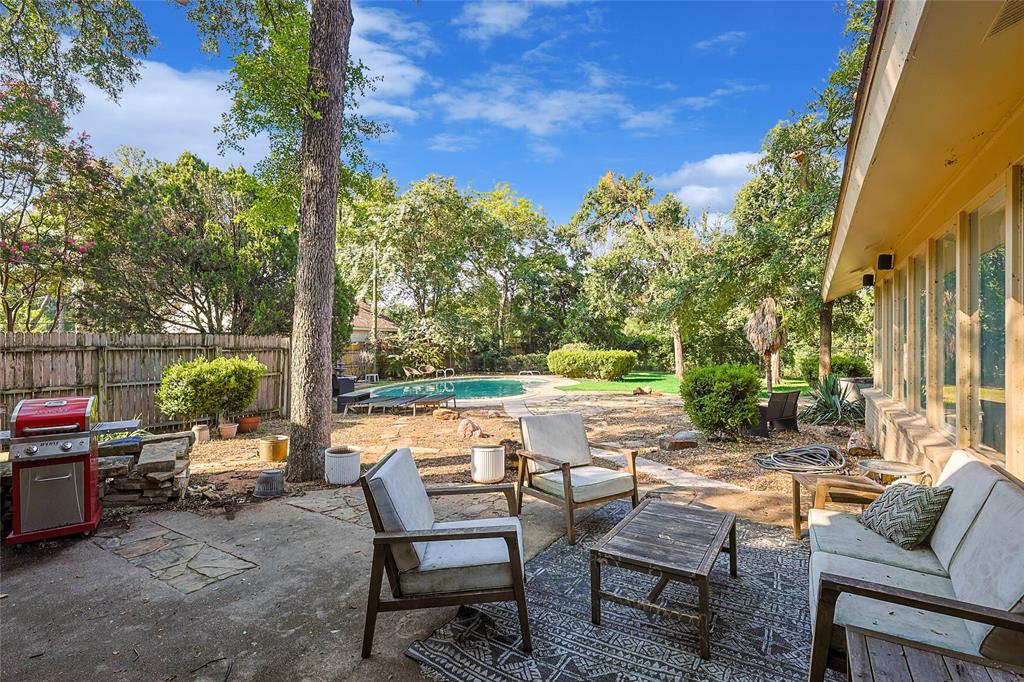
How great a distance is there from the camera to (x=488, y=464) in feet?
18.7

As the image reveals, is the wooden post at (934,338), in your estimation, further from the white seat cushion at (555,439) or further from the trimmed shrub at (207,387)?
the trimmed shrub at (207,387)

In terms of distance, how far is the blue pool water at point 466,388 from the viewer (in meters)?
17.2

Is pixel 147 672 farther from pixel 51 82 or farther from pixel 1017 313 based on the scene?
pixel 51 82

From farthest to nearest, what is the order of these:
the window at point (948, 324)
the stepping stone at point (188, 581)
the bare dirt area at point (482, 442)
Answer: the bare dirt area at point (482, 442) < the window at point (948, 324) < the stepping stone at point (188, 581)

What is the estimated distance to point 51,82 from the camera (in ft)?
22.0

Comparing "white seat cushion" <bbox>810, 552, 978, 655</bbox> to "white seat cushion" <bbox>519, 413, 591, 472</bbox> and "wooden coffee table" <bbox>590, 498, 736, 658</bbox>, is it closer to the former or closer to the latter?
"wooden coffee table" <bbox>590, 498, 736, 658</bbox>

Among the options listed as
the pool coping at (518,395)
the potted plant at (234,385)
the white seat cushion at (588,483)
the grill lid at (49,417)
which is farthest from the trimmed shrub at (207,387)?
the white seat cushion at (588,483)

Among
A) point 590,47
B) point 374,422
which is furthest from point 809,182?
point 374,422

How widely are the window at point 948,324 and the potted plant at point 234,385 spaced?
9.64m

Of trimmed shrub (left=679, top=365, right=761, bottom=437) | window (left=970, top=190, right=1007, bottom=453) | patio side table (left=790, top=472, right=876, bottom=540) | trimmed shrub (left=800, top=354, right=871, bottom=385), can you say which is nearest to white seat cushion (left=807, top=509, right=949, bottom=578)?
patio side table (left=790, top=472, right=876, bottom=540)

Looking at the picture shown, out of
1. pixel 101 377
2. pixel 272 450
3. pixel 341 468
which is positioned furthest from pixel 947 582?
pixel 101 377

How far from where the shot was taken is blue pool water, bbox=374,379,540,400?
1722 centimetres

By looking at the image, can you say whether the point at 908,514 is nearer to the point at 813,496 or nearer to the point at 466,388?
the point at 813,496

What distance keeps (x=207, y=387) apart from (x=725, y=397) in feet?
27.2
